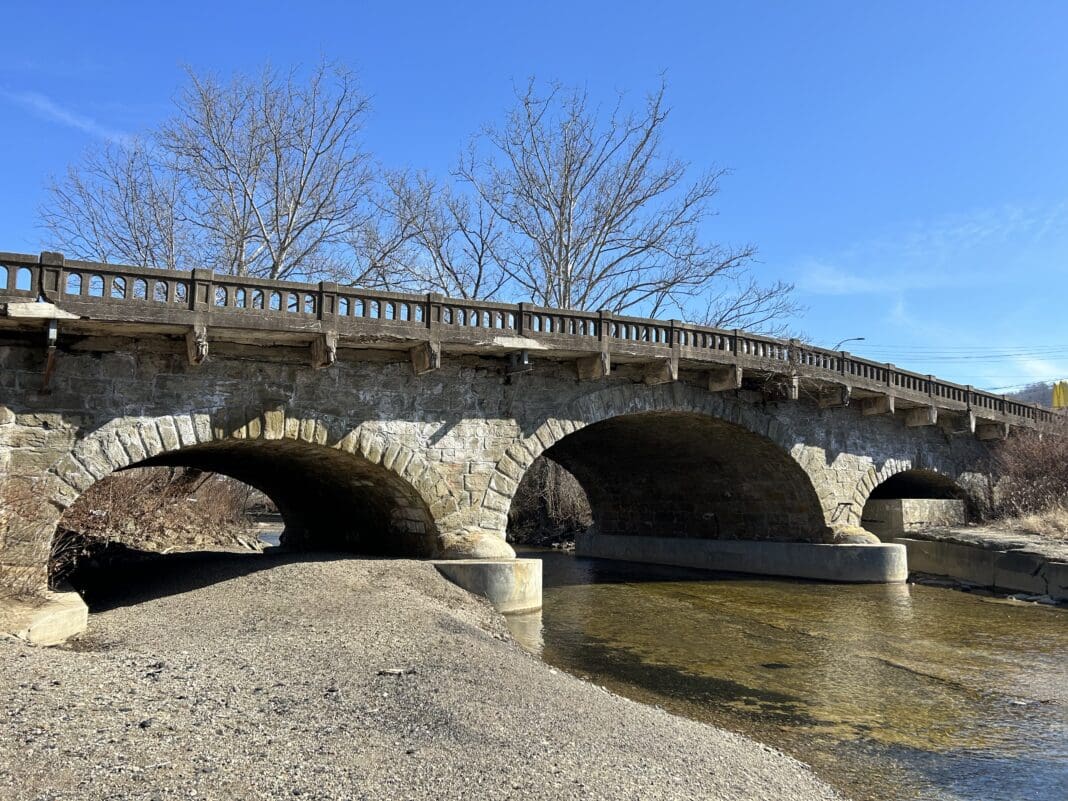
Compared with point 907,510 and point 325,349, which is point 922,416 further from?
point 325,349

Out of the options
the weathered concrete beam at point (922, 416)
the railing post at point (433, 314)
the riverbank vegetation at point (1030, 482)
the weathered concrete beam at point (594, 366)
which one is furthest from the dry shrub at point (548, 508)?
the railing post at point (433, 314)

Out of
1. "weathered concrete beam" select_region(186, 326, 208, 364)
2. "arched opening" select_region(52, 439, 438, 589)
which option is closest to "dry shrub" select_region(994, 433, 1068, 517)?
"arched opening" select_region(52, 439, 438, 589)

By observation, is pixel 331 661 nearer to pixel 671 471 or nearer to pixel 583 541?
pixel 671 471

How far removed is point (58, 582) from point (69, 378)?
2.93 meters

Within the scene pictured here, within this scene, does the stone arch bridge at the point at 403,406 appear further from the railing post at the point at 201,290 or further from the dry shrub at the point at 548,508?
the dry shrub at the point at 548,508

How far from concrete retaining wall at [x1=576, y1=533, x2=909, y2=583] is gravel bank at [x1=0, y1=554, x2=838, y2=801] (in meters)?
12.3

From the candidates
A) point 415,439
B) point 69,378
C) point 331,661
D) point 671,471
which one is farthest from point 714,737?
point 671,471

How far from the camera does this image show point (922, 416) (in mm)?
21375

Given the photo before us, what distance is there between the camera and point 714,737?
6.37 metres

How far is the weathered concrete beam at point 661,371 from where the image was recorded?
15.3 metres

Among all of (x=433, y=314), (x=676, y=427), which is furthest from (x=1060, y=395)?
(x=433, y=314)

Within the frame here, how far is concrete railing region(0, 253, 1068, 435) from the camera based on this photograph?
1018 centimetres

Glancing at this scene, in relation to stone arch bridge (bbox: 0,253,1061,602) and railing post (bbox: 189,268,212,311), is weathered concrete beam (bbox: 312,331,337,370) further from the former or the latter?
railing post (bbox: 189,268,212,311)

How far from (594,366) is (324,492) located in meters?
6.73
